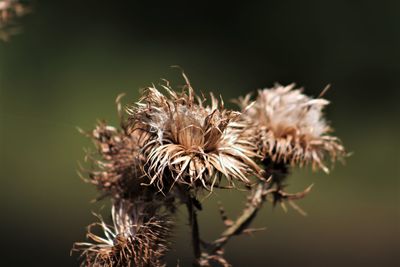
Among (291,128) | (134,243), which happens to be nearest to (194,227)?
(134,243)

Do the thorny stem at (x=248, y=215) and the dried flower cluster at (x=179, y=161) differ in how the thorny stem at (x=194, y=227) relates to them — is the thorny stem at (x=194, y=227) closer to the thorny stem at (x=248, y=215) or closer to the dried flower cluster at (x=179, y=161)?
the dried flower cluster at (x=179, y=161)

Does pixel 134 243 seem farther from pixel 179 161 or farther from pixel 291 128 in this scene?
pixel 291 128

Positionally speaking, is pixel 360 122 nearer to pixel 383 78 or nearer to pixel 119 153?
pixel 383 78

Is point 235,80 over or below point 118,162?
over

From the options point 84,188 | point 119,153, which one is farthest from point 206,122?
point 84,188

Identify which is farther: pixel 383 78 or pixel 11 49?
pixel 383 78

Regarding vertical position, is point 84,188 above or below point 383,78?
below

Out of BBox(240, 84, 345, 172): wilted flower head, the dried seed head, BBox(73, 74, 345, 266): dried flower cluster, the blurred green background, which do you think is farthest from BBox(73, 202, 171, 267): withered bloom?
the blurred green background
